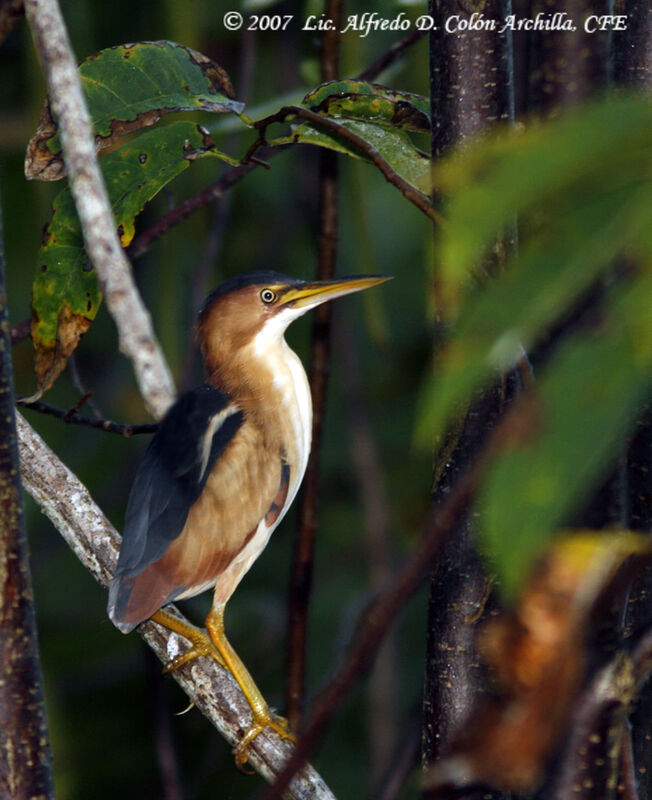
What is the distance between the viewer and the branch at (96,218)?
47 centimetres

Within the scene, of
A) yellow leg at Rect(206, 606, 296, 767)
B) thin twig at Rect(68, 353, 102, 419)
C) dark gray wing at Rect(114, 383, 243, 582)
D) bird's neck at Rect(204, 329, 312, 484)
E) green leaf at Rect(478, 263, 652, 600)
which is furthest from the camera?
bird's neck at Rect(204, 329, 312, 484)

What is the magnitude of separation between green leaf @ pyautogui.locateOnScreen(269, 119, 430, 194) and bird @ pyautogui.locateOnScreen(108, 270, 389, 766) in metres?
0.30

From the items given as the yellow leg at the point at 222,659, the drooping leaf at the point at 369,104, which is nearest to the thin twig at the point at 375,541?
the yellow leg at the point at 222,659

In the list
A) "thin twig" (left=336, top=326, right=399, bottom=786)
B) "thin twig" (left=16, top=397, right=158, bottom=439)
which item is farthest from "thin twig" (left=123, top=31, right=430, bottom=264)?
"thin twig" (left=336, top=326, right=399, bottom=786)

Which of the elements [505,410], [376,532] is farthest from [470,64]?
[376,532]

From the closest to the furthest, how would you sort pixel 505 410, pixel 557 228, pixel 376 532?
pixel 557 228, pixel 505 410, pixel 376 532

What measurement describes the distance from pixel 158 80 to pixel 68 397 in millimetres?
2041

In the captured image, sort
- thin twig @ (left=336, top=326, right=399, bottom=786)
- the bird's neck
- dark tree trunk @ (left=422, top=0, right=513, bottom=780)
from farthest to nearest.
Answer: thin twig @ (left=336, top=326, right=399, bottom=786)
the bird's neck
dark tree trunk @ (left=422, top=0, right=513, bottom=780)

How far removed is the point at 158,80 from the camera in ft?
3.28

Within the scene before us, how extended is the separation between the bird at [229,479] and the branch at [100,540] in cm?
2

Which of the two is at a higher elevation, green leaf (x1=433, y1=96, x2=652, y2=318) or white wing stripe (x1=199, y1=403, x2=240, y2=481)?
green leaf (x1=433, y1=96, x2=652, y2=318)

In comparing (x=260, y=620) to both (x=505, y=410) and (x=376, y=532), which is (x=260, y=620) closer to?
(x=376, y=532)

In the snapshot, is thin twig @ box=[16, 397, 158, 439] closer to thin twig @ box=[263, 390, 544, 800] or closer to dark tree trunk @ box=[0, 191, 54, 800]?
dark tree trunk @ box=[0, 191, 54, 800]

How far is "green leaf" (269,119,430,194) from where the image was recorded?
97 centimetres
